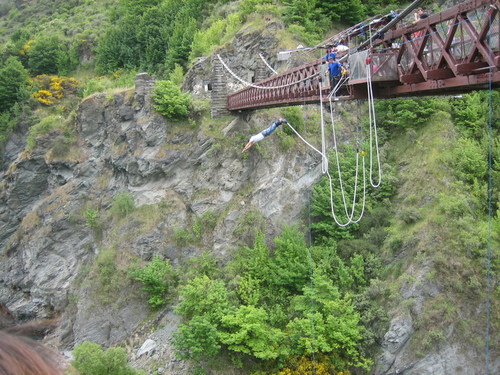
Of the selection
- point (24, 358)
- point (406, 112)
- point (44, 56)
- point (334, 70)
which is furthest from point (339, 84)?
point (44, 56)

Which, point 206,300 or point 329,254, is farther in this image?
point 329,254

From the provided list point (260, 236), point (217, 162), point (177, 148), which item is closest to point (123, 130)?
point (177, 148)

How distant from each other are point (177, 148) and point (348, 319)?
38.7 ft

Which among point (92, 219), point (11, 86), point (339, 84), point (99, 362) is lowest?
point (99, 362)

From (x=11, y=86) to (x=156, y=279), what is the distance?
77.0ft

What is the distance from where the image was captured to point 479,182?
15.2m

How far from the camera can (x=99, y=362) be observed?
12500 millimetres

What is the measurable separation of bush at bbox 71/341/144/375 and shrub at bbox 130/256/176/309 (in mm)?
4322

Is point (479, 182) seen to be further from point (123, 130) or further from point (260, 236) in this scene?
point (123, 130)

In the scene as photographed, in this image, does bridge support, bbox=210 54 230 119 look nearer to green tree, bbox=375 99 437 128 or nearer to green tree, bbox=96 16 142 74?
green tree, bbox=375 99 437 128

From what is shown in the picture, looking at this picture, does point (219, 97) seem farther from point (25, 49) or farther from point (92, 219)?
point (25, 49)

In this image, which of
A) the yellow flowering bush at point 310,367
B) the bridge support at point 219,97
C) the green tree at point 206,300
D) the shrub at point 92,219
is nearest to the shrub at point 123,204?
the shrub at point 92,219

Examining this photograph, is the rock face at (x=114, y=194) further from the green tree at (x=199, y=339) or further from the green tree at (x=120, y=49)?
the green tree at (x=120, y=49)

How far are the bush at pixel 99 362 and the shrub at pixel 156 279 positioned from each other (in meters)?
4.32
